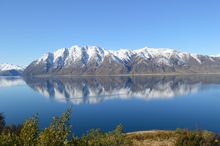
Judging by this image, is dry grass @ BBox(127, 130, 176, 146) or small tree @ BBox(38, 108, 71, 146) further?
dry grass @ BBox(127, 130, 176, 146)

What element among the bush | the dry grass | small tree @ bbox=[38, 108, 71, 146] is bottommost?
the dry grass

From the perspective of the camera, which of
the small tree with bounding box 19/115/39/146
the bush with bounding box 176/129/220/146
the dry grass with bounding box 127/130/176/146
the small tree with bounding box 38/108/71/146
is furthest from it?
the dry grass with bounding box 127/130/176/146

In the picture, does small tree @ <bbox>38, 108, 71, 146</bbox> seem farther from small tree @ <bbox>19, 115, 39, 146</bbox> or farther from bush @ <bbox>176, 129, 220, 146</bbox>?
bush @ <bbox>176, 129, 220, 146</bbox>

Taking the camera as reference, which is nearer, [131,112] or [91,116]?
[91,116]

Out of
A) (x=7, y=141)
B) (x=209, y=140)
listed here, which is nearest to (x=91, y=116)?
(x=209, y=140)

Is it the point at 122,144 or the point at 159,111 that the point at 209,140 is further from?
the point at 159,111

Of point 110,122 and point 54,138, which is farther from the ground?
point 54,138

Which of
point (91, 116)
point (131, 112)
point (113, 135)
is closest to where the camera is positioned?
point (113, 135)

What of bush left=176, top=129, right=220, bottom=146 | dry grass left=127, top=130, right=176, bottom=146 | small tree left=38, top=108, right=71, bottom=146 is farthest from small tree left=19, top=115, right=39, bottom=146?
dry grass left=127, top=130, right=176, bottom=146

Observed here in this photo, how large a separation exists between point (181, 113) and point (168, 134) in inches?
3574

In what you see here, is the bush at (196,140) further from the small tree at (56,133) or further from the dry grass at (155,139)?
the small tree at (56,133)

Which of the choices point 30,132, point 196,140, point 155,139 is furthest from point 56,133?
point 155,139

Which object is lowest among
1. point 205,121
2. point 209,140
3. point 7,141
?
point 205,121

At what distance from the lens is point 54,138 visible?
25.2 m
